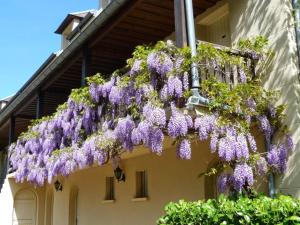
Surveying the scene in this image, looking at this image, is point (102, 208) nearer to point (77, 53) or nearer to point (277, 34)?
point (77, 53)

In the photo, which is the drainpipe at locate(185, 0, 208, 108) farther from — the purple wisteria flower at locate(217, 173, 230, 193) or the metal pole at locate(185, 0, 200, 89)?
the purple wisteria flower at locate(217, 173, 230, 193)

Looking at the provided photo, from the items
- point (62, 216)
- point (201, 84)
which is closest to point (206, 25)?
point (201, 84)

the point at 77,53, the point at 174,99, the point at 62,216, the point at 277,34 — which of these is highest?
the point at 77,53

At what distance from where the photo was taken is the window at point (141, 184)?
12031mm

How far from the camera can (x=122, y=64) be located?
1309cm

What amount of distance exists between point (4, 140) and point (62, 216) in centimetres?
933

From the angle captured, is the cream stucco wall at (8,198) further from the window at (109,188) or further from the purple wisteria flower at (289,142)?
the purple wisteria flower at (289,142)

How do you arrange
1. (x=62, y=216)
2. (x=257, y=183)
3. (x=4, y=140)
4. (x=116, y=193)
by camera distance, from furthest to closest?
(x=4, y=140), (x=62, y=216), (x=116, y=193), (x=257, y=183)

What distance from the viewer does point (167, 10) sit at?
392 inches

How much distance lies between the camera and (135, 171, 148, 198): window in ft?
39.5

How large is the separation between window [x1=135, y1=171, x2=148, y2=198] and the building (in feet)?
0.09

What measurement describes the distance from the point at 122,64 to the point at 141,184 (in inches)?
137

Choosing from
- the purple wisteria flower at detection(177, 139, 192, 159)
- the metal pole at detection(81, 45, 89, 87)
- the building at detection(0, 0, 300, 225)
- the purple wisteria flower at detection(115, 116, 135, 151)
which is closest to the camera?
the purple wisteria flower at detection(177, 139, 192, 159)

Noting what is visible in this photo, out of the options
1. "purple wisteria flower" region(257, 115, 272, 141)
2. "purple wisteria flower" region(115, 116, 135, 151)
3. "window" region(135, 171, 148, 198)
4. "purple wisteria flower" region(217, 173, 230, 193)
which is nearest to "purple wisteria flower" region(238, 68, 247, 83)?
"purple wisteria flower" region(257, 115, 272, 141)
